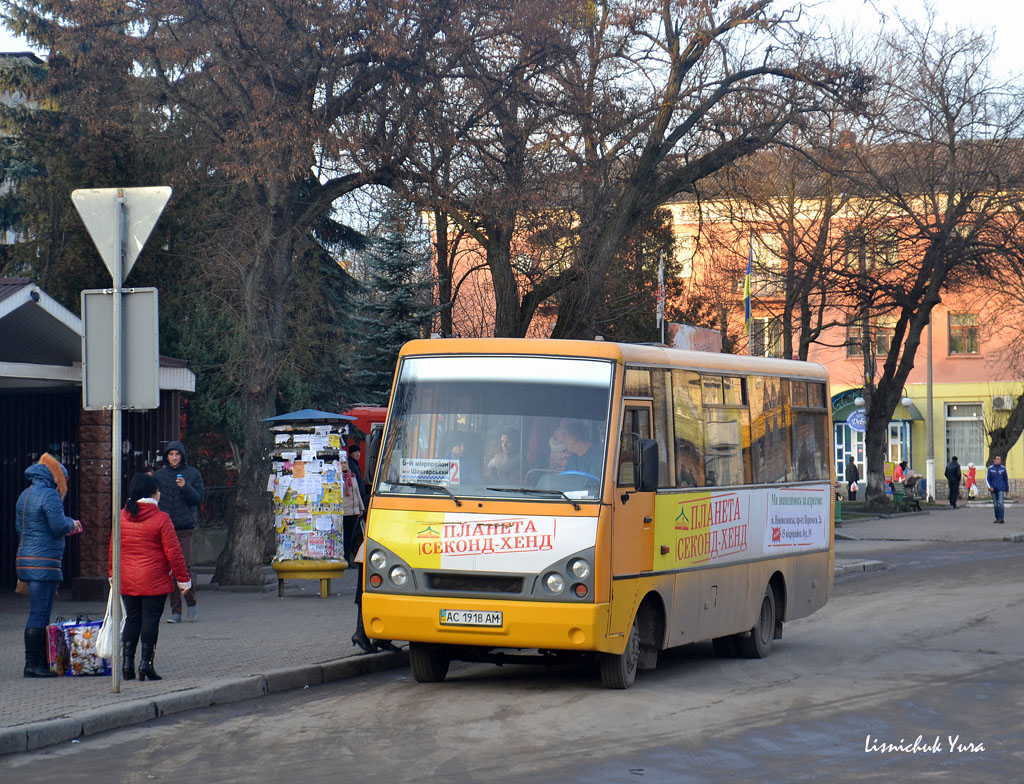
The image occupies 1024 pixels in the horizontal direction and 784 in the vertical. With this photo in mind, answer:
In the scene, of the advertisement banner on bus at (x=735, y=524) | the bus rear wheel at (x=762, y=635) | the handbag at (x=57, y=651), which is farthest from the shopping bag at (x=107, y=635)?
the bus rear wheel at (x=762, y=635)

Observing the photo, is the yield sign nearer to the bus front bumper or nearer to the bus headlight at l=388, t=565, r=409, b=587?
the bus headlight at l=388, t=565, r=409, b=587

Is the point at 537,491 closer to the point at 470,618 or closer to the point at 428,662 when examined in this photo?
the point at 470,618

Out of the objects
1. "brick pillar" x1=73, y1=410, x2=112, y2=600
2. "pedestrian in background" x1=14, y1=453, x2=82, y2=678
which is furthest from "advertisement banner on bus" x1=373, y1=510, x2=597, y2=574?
"brick pillar" x1=73, y1=410, x2=112, y2=600

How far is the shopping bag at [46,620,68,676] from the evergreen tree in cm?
2727

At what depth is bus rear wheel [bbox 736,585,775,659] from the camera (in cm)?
1372

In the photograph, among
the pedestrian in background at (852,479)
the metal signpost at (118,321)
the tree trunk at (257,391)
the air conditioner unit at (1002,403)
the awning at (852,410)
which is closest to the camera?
the metal signpost at (118,321)

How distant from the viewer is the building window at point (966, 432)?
6419cm

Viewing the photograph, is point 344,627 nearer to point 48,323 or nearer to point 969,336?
point 48,323

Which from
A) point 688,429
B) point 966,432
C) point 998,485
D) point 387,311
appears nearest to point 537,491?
point 688,429

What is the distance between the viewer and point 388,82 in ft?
62.7

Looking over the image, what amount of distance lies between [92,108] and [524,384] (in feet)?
34.5

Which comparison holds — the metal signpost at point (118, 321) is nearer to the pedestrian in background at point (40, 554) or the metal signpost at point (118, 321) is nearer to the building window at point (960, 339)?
the pedestrian in background at point (40, 554)

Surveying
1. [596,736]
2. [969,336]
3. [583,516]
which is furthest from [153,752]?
[969,336]

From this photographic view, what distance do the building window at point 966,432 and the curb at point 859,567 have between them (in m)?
40.2
